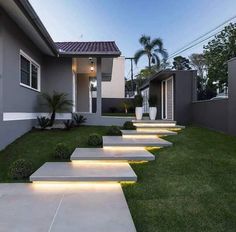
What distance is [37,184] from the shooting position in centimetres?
525

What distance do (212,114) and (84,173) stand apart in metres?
7.75

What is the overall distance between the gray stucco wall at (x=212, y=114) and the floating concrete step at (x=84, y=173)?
5756 millimetres

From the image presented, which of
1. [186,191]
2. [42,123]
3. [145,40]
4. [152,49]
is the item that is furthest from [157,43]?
[186,191]

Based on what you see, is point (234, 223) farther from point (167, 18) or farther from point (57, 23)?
point (167, 18)

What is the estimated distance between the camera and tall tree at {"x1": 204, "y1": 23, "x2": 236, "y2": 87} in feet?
109

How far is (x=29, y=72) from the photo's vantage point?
1019cm

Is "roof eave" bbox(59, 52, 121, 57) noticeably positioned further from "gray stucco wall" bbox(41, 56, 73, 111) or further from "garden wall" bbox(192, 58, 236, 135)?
"garden wall" bbox(192, 58, 236, 135)

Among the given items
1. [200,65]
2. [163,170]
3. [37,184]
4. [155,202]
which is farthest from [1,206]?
[200,65]

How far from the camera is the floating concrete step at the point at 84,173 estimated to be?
523 cm

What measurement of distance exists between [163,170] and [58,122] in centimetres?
715

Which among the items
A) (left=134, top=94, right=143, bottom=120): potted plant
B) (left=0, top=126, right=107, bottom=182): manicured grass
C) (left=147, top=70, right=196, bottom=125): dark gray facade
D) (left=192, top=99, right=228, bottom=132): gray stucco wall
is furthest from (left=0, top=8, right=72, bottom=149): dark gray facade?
(left=192, top=99, right=228, bottom=132): gray stucco wall

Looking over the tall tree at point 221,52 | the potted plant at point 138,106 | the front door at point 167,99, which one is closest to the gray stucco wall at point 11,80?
the potted plant at point 138,106

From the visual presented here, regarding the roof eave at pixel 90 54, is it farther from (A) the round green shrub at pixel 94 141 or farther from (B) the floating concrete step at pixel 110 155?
(B) the floating concrete step at pixel 110 155

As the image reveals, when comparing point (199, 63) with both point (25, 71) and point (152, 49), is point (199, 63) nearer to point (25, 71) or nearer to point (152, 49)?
point (152, 49)
